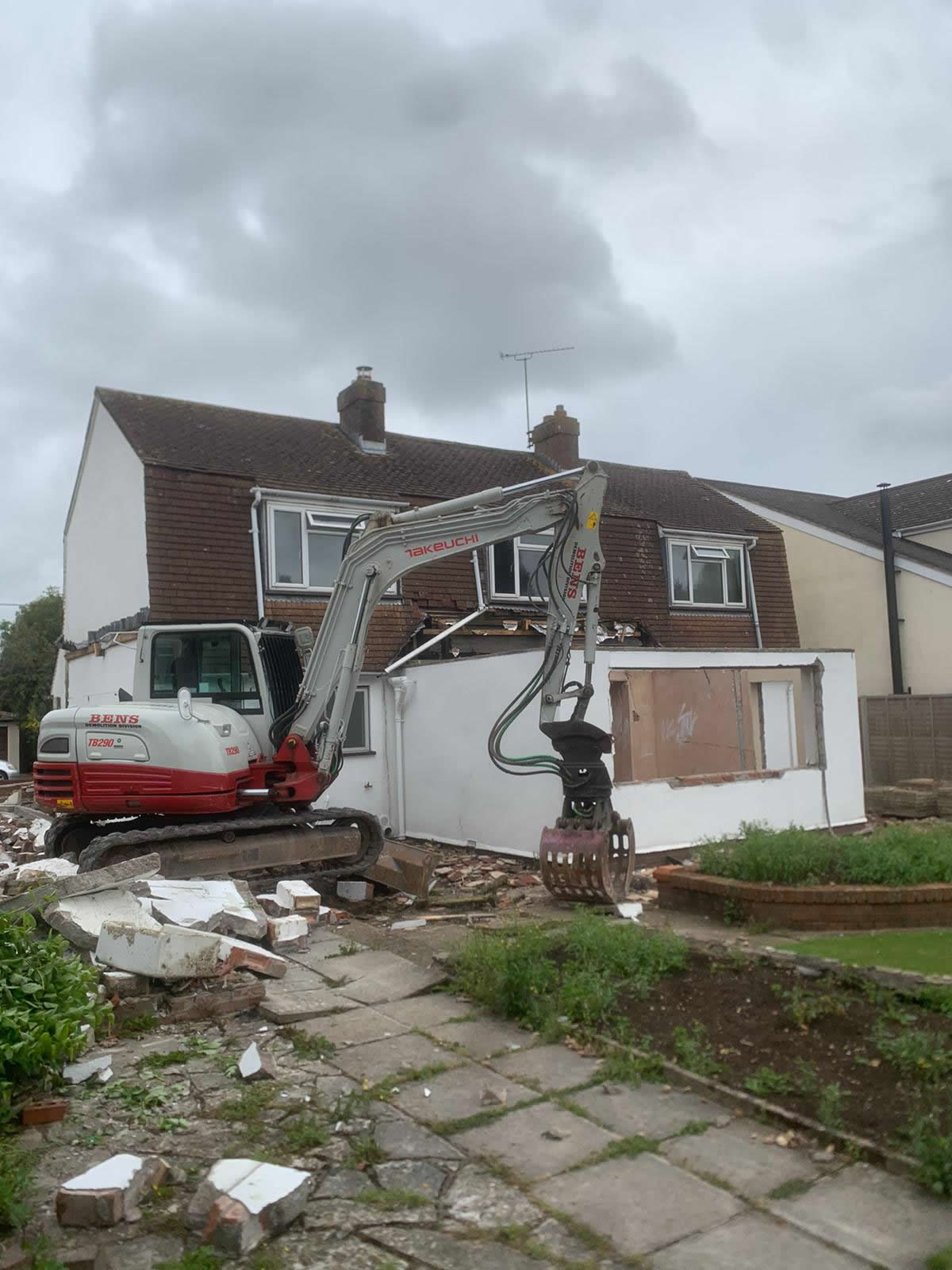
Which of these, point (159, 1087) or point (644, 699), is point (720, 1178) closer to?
point (159, 1087)

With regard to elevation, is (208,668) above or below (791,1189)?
above

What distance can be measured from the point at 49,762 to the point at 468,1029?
260 inches

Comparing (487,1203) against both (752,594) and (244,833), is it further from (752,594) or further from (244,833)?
(752,594)

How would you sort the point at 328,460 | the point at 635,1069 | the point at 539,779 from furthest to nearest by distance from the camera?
the point at 328,460 → the point at 539,779 → the point at 635,1069

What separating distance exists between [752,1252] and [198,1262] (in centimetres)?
217

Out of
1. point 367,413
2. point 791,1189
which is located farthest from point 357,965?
point 367,413

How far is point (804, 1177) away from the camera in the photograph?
4668mm

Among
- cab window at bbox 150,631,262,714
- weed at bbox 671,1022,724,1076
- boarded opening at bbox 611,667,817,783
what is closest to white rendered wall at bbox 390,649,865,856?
boarded opening at bbox 611,667,817,783

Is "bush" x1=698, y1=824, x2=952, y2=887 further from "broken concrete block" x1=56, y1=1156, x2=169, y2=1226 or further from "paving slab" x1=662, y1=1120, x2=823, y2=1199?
"broken concrete block" x1=56, y1=1156, x2=169, y2=1226

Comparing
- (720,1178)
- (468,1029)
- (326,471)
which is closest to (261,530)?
(326,471)

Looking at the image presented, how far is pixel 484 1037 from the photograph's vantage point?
22.6 ft

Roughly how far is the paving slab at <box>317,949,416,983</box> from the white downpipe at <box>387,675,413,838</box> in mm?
7553

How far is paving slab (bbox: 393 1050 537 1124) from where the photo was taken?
223 inches

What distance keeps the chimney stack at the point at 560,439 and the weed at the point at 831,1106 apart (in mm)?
19444
